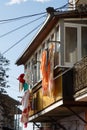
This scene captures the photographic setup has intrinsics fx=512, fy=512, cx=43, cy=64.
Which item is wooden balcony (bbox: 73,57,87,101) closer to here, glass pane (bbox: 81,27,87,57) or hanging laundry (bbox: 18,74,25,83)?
glass pane (bbox: 81,27,87,57)

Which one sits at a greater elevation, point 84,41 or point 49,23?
point 49,23

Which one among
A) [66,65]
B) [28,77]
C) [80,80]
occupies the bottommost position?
[28,77]

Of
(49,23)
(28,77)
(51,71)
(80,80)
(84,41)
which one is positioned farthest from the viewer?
(28,77)

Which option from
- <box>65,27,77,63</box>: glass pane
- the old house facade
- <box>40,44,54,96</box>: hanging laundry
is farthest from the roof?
<box>40,44,54,96</box>: hanging laundry

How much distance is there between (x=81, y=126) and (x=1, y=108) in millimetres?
24556

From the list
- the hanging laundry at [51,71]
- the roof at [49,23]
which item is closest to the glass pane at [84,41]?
the roof at [49,23]

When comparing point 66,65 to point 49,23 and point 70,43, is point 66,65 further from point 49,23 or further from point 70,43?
point 49,23

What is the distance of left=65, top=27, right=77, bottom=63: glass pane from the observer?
20.4m

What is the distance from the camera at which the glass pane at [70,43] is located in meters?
20.4

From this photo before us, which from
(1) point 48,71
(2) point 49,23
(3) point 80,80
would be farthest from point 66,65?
(2) point 49,23

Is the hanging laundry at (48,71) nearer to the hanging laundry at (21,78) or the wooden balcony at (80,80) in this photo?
the wooden balcony at (80,80)

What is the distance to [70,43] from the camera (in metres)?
20.6

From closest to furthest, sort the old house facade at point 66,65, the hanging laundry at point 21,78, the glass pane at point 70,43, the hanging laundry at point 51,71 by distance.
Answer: the old house facade at point 66,65
the hanging laundry at point 51,71
the glass pane at point 70,43
the hanging laundry at point 21,78

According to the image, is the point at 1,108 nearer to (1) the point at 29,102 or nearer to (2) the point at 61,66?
(1) the point at 29,102
